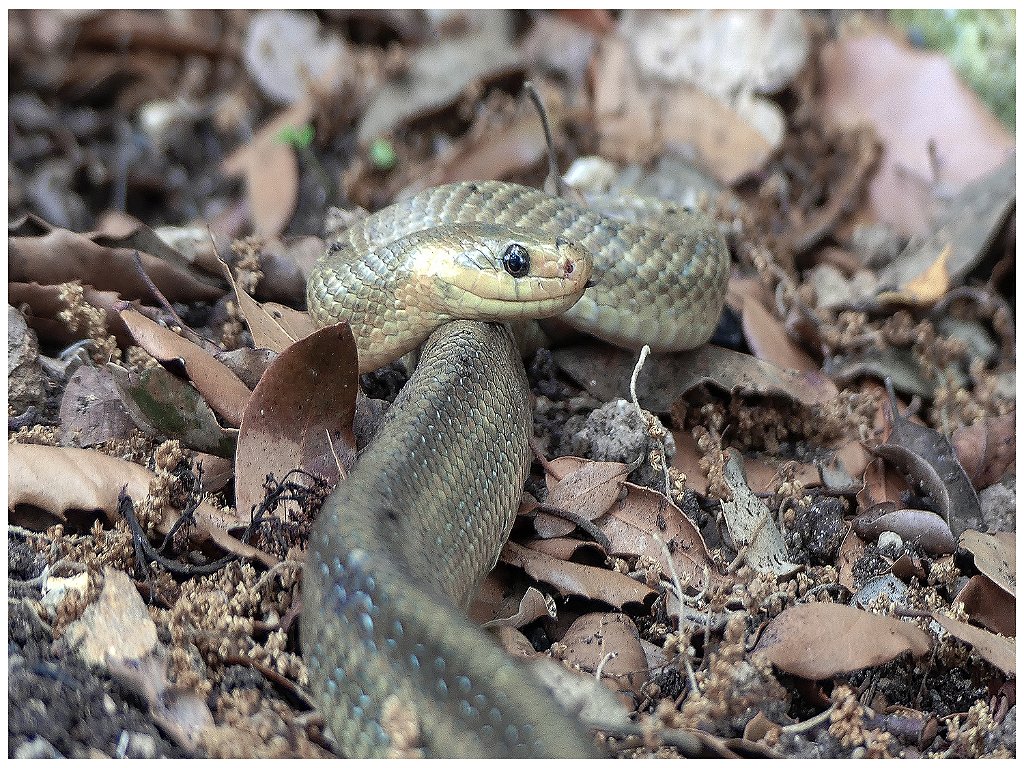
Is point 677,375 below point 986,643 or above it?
below

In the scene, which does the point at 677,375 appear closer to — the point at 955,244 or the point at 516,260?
the point at 516,260

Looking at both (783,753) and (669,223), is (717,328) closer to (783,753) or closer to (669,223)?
(669,223)

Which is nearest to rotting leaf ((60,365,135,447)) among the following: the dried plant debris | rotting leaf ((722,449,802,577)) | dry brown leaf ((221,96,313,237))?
the dried plant debris

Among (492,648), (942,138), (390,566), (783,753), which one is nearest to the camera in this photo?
(492,648)

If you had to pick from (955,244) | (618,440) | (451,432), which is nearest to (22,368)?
(451,432)

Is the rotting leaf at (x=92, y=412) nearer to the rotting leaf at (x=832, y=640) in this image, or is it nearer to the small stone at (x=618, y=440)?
the small stone at (x=618, y=440)

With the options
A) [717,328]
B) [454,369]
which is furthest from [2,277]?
[717,328]
